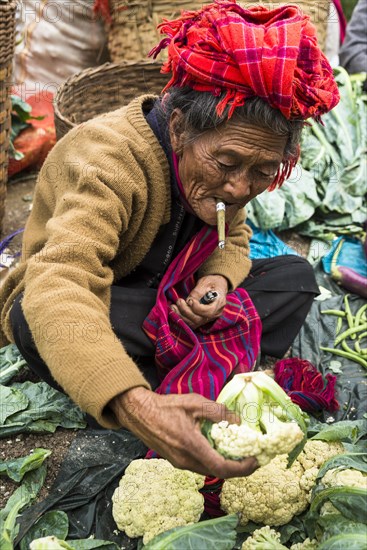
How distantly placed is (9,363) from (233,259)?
0.98 m

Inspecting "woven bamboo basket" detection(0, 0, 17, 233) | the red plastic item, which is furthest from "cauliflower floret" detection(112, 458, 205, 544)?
the red plastic item

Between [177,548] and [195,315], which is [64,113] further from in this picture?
[177,548]

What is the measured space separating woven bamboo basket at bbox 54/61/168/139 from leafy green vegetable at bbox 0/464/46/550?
2.18 meters

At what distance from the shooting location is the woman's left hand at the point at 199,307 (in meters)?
2.37

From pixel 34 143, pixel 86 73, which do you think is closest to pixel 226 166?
pixel 86 73

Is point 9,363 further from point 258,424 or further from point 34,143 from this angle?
point 34,143

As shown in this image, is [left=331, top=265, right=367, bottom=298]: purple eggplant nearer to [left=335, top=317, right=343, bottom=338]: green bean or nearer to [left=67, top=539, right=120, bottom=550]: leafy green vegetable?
[left=335, top=317, right=343, bottom=338]: green bean

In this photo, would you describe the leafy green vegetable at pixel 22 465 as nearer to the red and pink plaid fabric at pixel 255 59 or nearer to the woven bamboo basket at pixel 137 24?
the red and pink plaid fabric at pixel 255 59

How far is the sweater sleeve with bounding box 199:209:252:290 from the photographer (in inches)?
101

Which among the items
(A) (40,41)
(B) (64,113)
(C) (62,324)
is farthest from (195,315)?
(A) (40,41)

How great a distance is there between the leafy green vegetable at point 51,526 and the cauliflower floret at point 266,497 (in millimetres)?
460

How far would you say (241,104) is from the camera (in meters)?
1.87

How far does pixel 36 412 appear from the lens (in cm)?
239

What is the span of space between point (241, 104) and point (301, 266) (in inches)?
42.9
